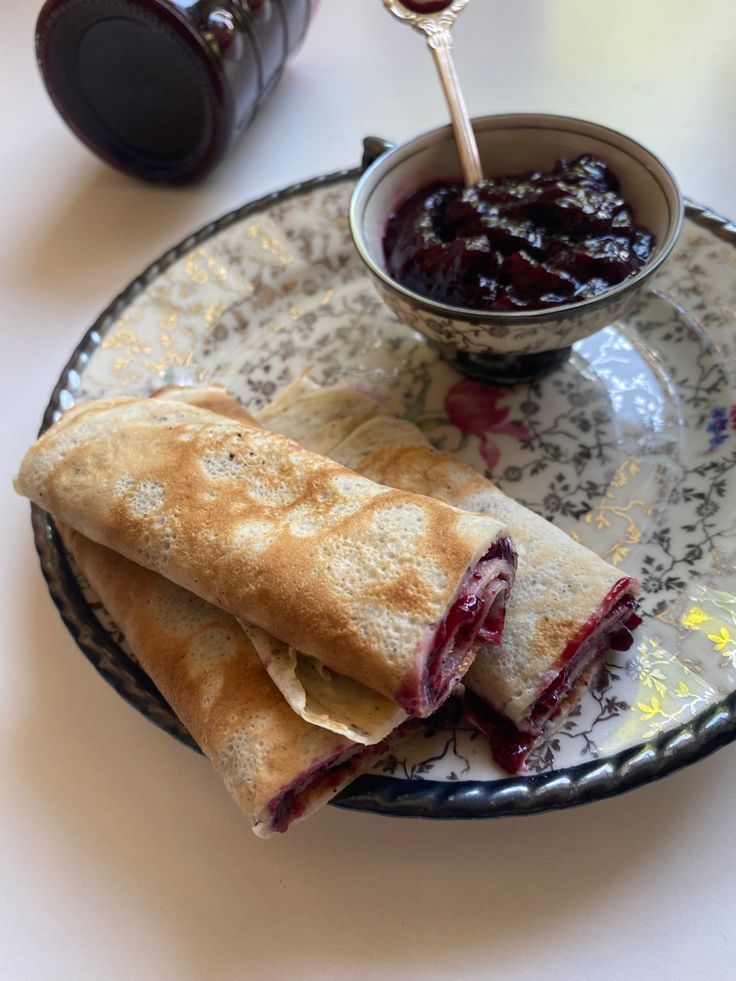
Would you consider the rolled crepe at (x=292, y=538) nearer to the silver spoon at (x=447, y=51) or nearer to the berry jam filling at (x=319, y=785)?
the berry jam filling at (x=319, y=785)

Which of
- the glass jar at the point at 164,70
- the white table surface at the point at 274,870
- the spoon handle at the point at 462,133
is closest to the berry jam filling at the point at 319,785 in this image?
the white table surface at the point at 274,870

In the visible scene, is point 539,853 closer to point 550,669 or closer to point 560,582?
point 550,669

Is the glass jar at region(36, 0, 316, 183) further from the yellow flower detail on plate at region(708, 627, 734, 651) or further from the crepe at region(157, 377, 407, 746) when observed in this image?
the yellow flower detail on plate at region(708, 627, 734, 651)

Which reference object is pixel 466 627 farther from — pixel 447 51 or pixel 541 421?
pixel 447 51

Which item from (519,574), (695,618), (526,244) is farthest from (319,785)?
(526,244)

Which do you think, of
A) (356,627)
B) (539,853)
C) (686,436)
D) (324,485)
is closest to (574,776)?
(539,853)

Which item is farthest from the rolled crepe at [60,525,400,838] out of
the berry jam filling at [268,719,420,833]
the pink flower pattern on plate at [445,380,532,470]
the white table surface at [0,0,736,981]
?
Answer: the pink flower pattern on plate at [445,380,532,470]
